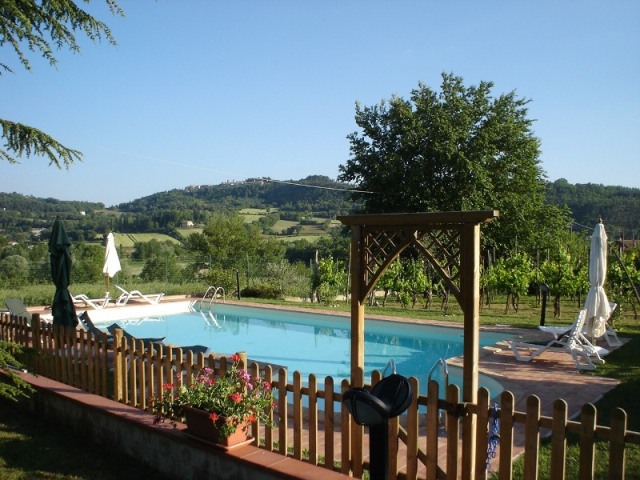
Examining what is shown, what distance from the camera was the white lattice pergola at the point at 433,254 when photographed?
4648mm

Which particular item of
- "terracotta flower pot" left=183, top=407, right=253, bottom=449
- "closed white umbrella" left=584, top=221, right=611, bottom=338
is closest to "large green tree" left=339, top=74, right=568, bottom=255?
"closed white umbrella" left=584, top=221, right=611, bottom=338

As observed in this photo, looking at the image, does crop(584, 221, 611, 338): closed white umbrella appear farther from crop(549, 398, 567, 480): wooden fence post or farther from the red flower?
the red flower

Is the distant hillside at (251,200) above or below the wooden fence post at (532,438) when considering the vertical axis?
above

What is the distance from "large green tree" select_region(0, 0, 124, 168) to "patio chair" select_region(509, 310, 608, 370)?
730 cm

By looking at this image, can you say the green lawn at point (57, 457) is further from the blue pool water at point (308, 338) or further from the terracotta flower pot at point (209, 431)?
the blue pool water at point (308, 338)

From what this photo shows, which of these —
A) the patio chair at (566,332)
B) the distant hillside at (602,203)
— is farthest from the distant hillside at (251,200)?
the patio chair at (566,332)

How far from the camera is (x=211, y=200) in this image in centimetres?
5881

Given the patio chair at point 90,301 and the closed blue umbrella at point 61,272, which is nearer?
the closed blue umbrella at point 61,272

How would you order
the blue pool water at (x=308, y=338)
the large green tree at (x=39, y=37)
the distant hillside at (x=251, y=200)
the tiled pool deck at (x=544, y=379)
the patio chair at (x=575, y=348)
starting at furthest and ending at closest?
the distant hillside at (x=251, y=200) < the blue pool water at (x=308, y=338) < the patio chair at (x=575, y=348) < the tiled pool deck at (x=544, y=379) < the large green tree at (x=39, y=37)

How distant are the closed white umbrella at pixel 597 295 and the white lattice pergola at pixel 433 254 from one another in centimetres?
519

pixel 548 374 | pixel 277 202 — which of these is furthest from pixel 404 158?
pixel 277 202

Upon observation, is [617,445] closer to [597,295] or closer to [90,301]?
[597,295]

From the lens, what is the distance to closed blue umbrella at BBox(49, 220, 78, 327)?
8217 millimetres

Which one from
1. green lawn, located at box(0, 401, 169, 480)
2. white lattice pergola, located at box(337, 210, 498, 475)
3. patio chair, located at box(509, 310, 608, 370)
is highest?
white lattice pergola, located at box(337, 210, 498, 475)
